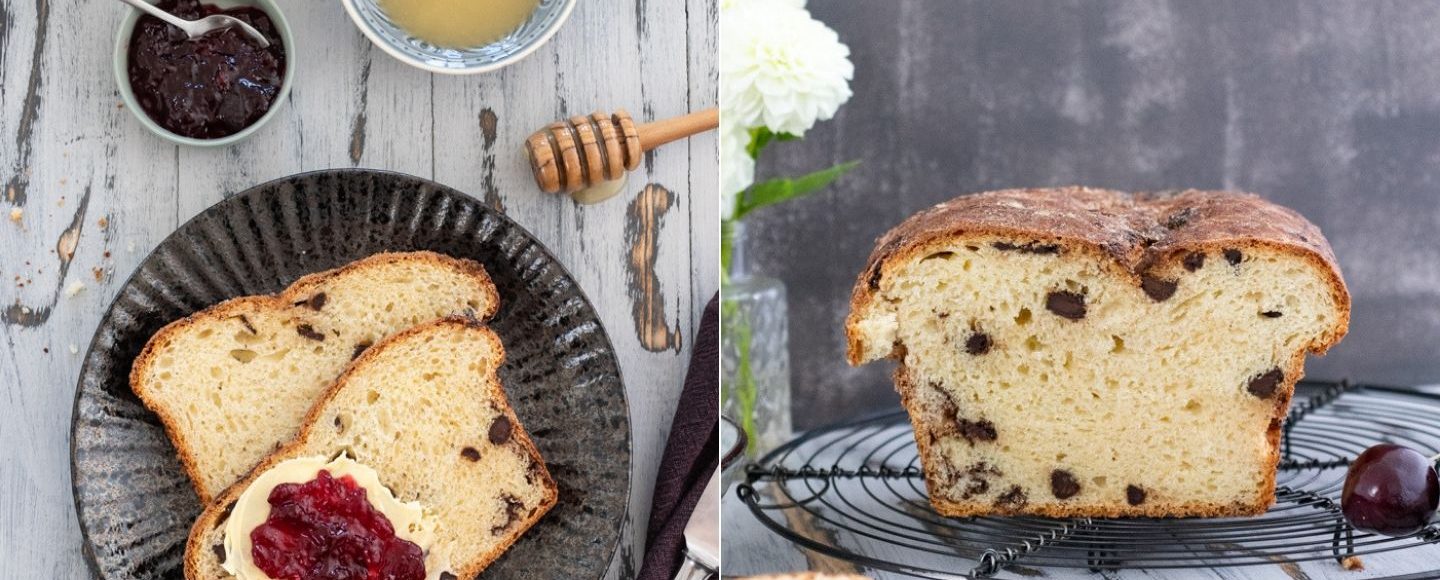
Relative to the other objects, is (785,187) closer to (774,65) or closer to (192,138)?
(774,65)

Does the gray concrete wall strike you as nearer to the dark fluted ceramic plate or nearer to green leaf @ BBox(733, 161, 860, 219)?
green leaf @ BBox(733, 161, 860, 219)

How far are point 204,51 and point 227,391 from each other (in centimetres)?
54

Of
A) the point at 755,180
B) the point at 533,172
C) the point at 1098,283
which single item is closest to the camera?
the point at 1098,283

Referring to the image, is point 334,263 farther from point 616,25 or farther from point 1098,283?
point 1098,283

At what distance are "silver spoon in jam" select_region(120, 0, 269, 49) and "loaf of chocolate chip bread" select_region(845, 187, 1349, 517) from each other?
1037mm

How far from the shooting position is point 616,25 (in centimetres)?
200

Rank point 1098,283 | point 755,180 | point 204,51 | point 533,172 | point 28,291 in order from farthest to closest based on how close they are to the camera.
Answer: point 755,180 → point 533,172 → point 28,291 → point 204,51 → point 1098,283

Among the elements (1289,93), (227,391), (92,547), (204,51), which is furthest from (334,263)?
(1289,93)

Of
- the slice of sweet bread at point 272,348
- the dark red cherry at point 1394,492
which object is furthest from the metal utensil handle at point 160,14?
the dark red cherry at point 1394,492

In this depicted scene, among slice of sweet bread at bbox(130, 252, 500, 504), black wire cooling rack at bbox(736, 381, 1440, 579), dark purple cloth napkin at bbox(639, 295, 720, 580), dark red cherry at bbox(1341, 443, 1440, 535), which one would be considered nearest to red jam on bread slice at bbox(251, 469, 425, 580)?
slice of sweet bread at bbox(130, 252, 500, 504)

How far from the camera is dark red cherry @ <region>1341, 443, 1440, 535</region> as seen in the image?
148 cm

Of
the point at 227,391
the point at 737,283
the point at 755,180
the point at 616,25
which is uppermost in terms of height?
the point at 616,25

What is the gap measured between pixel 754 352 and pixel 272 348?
82 centimetres

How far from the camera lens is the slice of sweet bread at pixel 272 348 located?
179 cm
